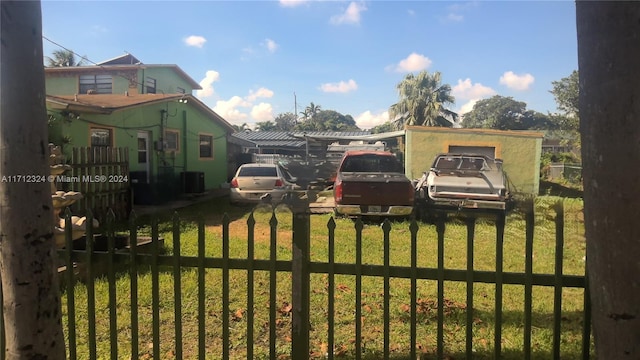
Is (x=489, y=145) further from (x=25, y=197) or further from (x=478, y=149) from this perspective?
(x=25, y=197)

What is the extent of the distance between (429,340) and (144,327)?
8.81ft

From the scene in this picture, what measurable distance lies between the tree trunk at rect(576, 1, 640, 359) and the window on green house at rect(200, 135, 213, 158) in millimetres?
18071

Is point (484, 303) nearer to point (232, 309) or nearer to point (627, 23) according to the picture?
point (232, 309)

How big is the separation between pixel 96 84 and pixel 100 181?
13.6 m

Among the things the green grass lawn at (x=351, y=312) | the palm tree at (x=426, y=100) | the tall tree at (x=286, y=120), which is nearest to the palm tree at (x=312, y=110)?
the tall tree at (x=286, y=120)

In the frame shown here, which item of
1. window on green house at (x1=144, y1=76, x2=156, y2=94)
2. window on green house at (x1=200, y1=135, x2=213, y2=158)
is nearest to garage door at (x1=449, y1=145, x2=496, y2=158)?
window on green house at (x1=200, y1=135, x2=213, y2=158)

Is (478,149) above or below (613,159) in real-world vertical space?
above

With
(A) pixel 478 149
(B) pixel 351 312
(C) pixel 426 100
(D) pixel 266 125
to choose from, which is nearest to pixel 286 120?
(D) pixel 266 125

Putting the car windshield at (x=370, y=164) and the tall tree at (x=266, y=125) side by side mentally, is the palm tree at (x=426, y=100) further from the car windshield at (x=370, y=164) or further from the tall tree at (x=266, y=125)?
the tall tree at (x=266, y=125)

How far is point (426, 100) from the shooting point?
99.5ft

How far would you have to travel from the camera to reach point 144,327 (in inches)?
153

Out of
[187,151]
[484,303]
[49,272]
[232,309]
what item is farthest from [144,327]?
[187,151]

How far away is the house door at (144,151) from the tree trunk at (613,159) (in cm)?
1422

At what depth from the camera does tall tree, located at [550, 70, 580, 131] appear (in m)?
22.6
